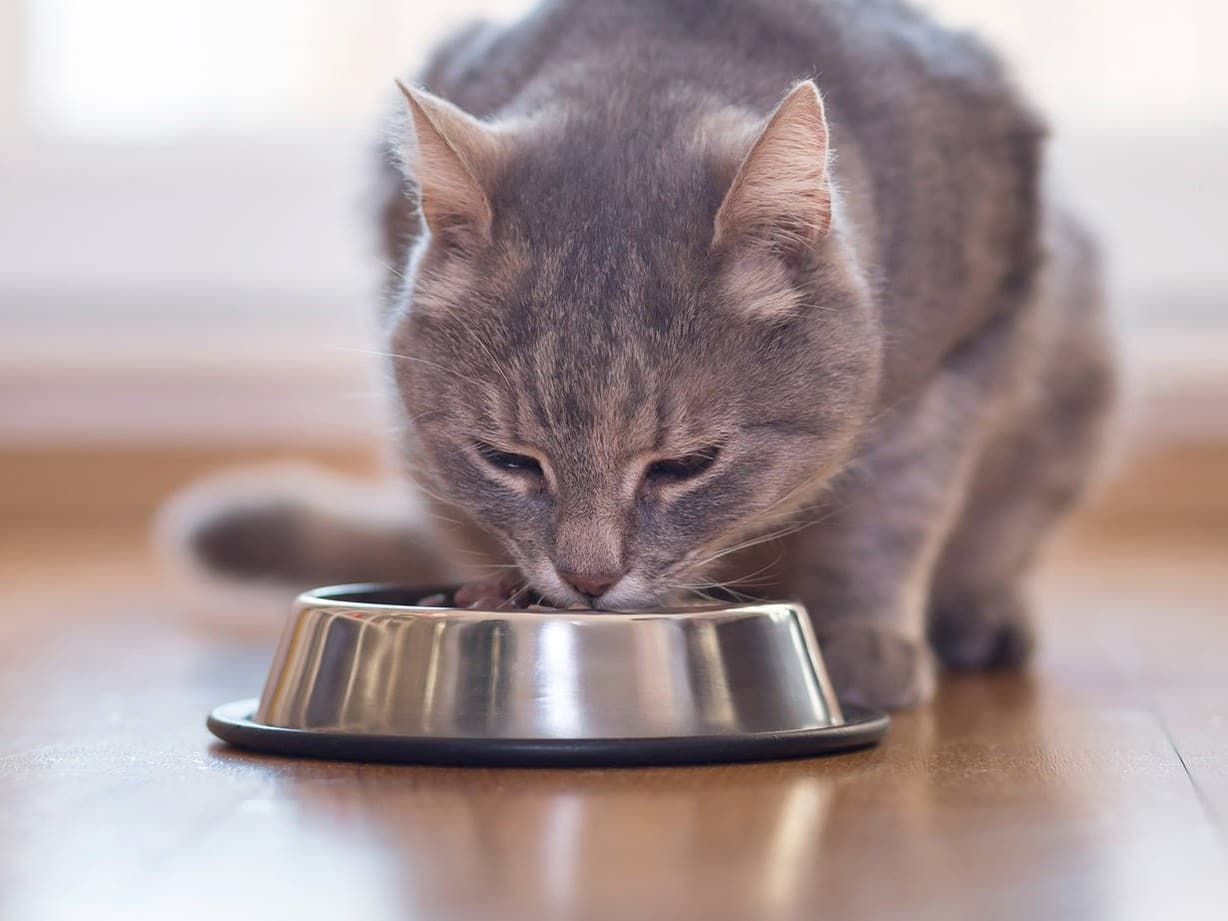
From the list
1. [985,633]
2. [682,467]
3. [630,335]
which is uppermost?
[630,335]

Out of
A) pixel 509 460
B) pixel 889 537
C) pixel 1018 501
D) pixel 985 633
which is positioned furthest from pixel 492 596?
pixel 1018 501

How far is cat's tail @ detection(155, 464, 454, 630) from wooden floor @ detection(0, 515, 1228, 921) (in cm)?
51

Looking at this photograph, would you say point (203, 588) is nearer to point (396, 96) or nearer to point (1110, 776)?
point (396, 96)

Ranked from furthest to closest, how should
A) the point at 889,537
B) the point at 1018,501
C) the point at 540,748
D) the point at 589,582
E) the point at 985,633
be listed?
the point at 1018,501 → the point at 985,633 → the point at 889,537 → the point at 589,582 → the point at 540,748

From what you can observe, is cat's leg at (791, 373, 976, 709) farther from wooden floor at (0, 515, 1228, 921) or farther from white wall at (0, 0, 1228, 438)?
white wall at (0, 0, 1228, 438)

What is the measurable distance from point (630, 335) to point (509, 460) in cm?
16

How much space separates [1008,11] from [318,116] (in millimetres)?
1494

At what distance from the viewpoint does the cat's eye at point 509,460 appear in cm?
140

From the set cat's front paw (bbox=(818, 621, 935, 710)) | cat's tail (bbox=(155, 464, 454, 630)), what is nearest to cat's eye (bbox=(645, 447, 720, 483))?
cat's front paw (bbox=(818, 621, 935, 710))

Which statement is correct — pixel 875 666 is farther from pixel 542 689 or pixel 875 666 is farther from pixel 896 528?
pixel 542 689

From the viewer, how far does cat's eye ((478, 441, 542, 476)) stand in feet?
4.60

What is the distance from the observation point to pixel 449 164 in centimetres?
140

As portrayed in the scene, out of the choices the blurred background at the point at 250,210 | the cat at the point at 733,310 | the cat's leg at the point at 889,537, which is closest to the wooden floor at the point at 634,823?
the cat's leg at the point at 889,537

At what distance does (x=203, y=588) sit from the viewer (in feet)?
7.66
